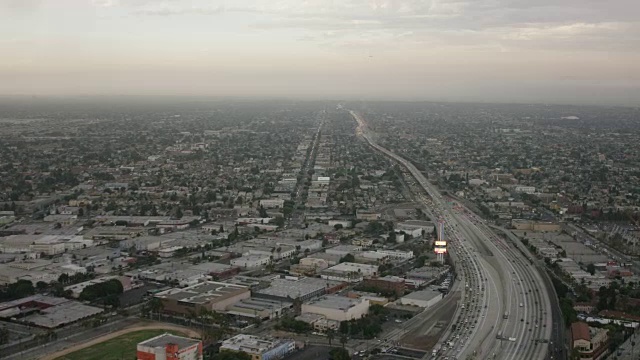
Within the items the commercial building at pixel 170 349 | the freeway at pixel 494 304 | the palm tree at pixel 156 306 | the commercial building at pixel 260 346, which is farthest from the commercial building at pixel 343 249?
the commercial building at pixel 170 349

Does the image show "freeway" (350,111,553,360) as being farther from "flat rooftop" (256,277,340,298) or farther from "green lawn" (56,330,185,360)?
"green lawn" (56,330,185,360)

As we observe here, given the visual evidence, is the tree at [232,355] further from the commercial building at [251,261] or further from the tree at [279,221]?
the tree at [279,221]

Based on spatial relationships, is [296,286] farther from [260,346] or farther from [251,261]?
[260,346]

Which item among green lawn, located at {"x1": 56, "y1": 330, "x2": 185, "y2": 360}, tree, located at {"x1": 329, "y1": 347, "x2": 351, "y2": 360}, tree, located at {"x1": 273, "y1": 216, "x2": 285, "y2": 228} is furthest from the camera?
tree, located at {"x1": 273, "y1": 216, "x2": 285, "y2": 228}

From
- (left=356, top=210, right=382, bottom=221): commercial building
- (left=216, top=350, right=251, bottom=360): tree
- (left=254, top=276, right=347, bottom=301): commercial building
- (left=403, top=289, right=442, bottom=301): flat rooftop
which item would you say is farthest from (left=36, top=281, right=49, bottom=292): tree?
(left=356, top=210, right=382, bottom=221): commercial building

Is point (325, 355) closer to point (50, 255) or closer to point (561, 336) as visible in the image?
point (561, 336)

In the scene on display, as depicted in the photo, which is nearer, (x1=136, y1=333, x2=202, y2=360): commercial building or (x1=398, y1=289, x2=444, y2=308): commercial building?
(x1=136, y1=333, x2=202, y2=360): commercial building

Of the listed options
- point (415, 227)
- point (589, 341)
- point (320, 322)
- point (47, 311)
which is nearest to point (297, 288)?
point (320, 322)

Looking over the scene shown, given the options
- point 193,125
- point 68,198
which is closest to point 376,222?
point 68,198
